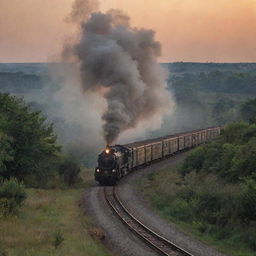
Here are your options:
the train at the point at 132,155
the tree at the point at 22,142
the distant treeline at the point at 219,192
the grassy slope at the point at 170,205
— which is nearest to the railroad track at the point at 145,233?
the grassy slope at the point at 170,205

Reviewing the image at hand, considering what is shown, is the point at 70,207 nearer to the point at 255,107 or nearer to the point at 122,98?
the point at 122,98

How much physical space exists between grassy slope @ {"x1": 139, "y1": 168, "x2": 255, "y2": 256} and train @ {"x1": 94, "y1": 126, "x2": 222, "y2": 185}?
2162 mm

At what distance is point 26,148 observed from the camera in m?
33.5

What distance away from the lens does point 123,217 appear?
22.9 m

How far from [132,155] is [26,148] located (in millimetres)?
9386

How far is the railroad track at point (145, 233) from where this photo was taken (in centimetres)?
1684

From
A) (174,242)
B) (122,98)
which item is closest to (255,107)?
(122,98)

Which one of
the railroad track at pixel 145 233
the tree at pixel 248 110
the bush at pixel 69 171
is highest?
the tree at pixel 248 110

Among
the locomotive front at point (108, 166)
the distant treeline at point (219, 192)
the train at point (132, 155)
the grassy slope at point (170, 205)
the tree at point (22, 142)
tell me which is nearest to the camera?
the grassy slope at point (170, 205)

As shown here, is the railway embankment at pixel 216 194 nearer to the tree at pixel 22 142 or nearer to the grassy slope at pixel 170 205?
the grassy slope at pixel 170 205

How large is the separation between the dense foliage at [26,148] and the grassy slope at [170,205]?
7.68m

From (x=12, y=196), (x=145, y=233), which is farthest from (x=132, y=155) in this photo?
(x=145, y=233)

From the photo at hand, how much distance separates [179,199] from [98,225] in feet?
20.9

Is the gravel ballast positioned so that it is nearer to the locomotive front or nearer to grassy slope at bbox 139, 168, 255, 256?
grassy slope at bbox 139, 168, 255, 256
